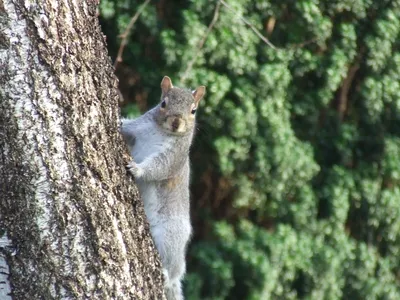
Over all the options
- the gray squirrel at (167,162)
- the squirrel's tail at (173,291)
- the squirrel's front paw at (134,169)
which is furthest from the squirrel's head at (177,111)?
the squirrel's tail at (173,291)

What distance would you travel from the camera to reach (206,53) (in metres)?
5.76

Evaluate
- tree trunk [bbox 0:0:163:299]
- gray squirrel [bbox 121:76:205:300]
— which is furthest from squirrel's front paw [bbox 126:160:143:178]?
gray squirrel [bbox 121:76:205:300]

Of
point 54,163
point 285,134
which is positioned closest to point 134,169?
point 54,163

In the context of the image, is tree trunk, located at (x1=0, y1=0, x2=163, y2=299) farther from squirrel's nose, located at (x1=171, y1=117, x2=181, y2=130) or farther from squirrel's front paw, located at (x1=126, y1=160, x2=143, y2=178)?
squirrel's nose, located at (x1=171, y1=117, x2=181, y2=130)

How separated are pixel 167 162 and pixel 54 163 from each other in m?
1.19

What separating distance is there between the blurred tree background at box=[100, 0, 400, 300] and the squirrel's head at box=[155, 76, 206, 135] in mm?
1848

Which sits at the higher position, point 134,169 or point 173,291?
point 134,169

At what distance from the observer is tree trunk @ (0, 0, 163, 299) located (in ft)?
7.72

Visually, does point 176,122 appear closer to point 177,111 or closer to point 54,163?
point 177,111

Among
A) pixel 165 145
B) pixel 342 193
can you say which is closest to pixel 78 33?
pixel 165 145

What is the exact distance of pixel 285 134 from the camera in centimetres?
598

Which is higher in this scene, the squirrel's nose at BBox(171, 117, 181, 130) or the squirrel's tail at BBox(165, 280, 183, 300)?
the squirrel's nose at BBox(171, 117, 181, 130)

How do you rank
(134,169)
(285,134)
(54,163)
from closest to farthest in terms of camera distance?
(54,163) < (134,169) < (285,134)

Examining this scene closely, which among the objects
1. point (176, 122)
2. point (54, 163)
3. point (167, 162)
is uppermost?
point (54, 163)
